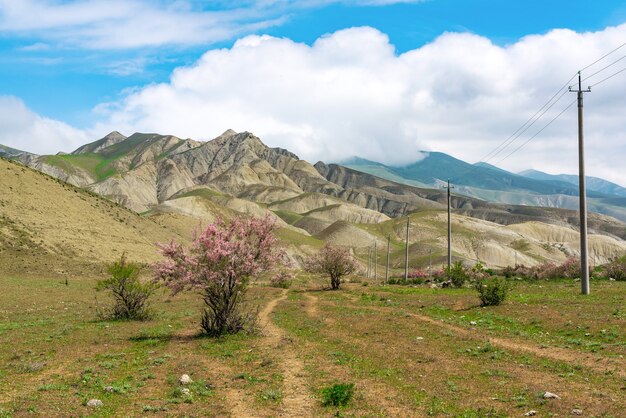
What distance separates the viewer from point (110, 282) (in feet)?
101

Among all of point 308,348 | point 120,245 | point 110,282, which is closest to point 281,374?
point 308,348

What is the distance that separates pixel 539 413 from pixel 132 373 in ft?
Answer: 38.2

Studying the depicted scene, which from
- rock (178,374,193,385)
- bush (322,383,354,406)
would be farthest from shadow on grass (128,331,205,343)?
bush (322,383,354,406)

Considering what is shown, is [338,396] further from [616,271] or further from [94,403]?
[616,271]

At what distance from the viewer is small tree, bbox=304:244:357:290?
55469 mm

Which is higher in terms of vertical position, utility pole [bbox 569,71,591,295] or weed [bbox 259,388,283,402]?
utility pole [bbox 569,71,591,295]

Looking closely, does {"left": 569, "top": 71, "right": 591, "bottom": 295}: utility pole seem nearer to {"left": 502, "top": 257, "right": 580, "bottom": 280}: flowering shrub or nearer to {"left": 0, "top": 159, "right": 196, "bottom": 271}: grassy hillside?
{"left": 502, "top": 257, "right": 580, "bottom": 280}: flowering shrub

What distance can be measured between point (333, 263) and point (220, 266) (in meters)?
33.9

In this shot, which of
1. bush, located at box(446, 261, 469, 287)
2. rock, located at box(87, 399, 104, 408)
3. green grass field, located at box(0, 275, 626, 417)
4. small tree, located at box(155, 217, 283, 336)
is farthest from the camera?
bush, located at box(446, 261, 469, 287)

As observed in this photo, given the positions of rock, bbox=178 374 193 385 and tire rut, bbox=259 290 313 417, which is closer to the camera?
tire rut, bbox=259 290 313 417

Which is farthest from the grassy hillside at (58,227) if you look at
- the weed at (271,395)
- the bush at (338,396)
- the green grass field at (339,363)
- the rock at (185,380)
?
the bush at (338,396)

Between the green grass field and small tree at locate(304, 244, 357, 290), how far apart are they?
973 inches

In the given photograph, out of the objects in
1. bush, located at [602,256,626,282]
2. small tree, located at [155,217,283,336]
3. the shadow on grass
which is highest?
small tree, located at [155,217,283,336]

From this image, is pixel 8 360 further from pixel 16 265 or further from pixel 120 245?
pixel 120 245
